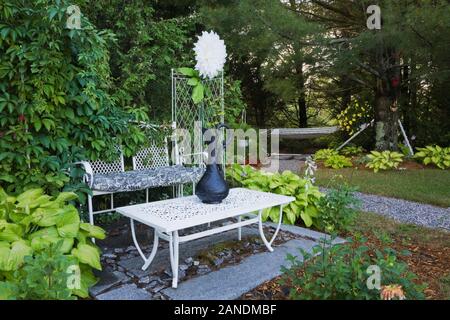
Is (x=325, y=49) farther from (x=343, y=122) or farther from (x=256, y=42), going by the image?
(x=343, y=122)

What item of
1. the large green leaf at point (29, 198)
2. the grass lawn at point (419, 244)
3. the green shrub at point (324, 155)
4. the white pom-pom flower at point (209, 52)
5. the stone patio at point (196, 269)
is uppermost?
the white pom-pom flower at point (209, 52)

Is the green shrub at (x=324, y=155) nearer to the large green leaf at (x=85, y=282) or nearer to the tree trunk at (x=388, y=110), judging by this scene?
the tree trunk at (x=388, y=110)

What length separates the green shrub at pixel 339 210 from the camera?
2.93 meters

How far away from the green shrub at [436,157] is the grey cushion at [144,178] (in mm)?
4213

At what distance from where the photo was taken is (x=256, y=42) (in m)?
4.94

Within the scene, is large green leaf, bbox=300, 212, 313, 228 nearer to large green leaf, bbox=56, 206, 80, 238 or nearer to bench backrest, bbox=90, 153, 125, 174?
bench backrest, bbox=90, 153, 125, 174

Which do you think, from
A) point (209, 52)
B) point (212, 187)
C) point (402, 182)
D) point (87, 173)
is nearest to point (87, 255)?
point (212, 187)

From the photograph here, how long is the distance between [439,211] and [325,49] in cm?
260

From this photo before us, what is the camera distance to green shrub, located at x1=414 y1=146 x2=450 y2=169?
5.75 metres

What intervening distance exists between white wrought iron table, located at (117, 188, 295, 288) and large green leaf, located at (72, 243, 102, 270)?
309mm

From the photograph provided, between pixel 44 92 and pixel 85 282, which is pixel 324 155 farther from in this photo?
pixel 85 282

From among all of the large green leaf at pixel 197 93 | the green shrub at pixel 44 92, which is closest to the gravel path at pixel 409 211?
the large green leaf at pixel 197 93

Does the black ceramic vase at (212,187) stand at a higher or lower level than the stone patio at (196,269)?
higher
